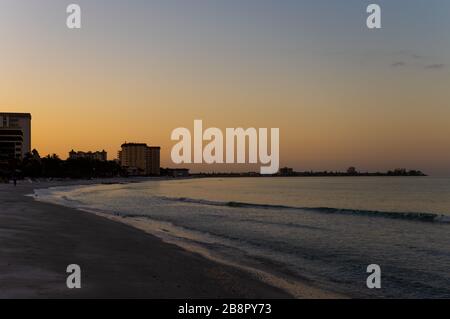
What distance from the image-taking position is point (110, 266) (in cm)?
1252

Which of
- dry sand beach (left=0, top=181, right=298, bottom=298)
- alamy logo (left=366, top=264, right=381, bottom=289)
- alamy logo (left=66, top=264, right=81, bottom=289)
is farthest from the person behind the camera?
alamy logo (left=366, top=264, right=381, bottom=289)

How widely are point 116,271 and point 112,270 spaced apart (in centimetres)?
15

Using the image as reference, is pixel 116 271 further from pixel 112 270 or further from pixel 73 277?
pixel 73 277

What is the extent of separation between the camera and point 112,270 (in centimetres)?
1193

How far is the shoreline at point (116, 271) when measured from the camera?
376 inches

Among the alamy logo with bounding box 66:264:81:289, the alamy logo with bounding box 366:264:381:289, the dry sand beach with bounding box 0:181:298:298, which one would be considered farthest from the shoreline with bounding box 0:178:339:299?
the alamy logo with bounding box 366:264:381:289

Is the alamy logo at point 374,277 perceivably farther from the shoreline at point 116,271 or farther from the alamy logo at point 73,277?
the alamy logo at point 73,277

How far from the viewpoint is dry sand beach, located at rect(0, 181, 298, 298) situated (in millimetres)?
9531

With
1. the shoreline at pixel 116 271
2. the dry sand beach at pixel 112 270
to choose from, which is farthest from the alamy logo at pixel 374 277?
the dry sand beach at pixel 112 270

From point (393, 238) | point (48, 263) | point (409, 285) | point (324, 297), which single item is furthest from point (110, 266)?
point (393, 238)

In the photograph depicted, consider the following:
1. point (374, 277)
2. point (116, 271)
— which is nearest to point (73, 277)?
point (116, 271)

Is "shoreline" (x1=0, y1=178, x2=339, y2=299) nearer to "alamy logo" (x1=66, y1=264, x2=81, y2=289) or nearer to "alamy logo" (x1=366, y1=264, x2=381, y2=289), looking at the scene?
"alamy logo" (x1=66, y1=264, x2=81, y2=289)

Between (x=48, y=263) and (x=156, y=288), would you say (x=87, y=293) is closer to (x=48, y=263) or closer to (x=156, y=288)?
(x=156, y=288)
